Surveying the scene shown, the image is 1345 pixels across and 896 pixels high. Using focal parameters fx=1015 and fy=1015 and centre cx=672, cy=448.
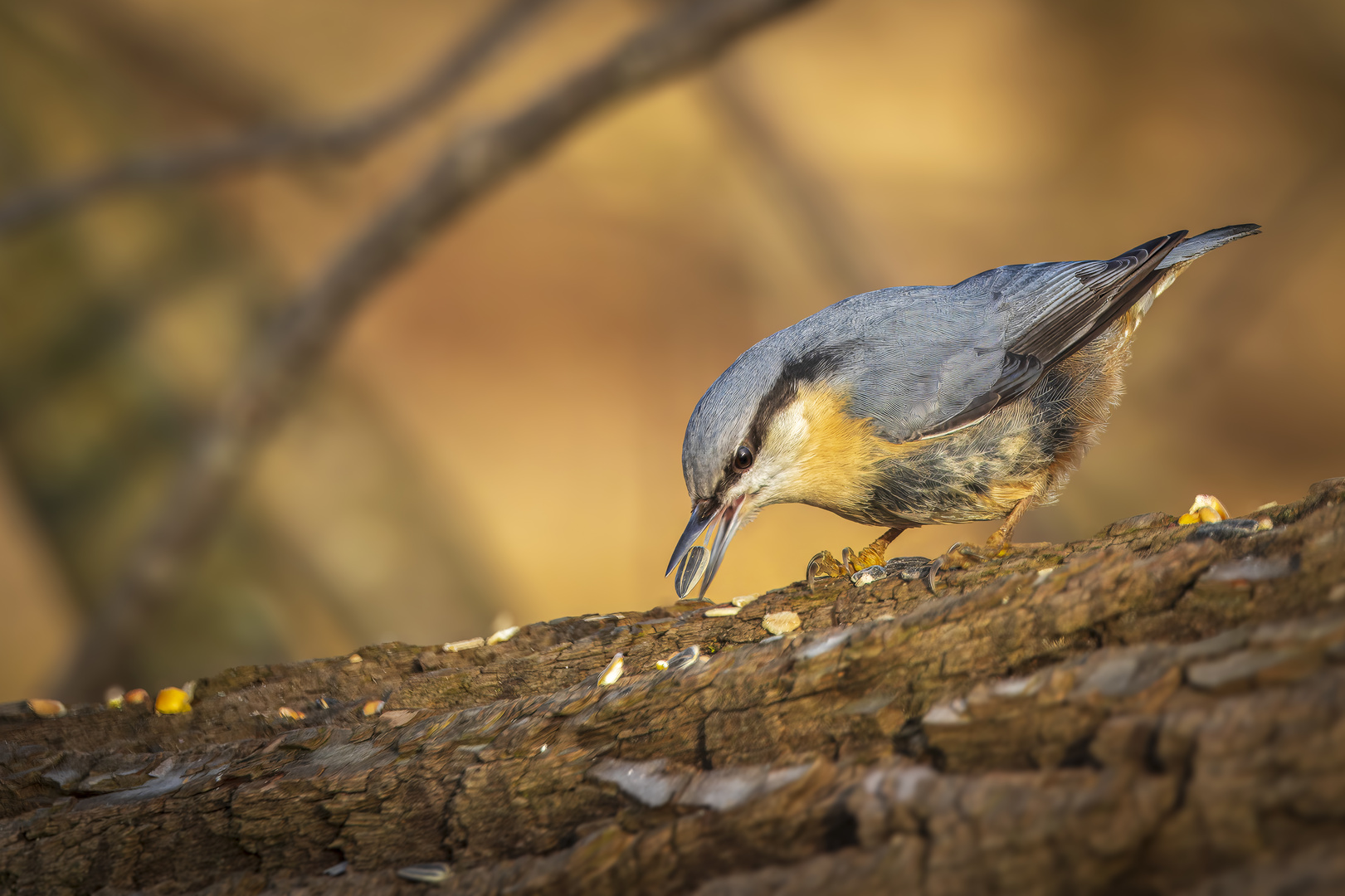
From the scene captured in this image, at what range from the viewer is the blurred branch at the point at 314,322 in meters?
3.61

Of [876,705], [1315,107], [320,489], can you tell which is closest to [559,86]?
[320,489]

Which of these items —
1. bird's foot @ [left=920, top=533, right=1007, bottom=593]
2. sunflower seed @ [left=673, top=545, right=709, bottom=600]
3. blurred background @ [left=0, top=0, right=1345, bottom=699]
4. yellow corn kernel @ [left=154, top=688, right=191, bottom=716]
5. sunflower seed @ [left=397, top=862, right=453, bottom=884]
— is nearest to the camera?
sunflower seed @ [left=397, top=862, right=453, bottom=884]

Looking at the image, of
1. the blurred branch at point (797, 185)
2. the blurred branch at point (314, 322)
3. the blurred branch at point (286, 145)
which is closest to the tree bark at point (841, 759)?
the blurred branch at point (314, 322)

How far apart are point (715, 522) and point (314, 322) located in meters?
2.13

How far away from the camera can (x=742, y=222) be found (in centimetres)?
764

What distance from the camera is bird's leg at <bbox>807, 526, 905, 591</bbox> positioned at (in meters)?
2.47

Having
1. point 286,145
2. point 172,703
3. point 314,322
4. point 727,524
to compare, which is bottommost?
point 172,703

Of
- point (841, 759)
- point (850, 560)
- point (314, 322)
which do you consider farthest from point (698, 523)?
point (314, 322)

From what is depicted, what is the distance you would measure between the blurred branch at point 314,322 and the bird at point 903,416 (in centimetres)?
143

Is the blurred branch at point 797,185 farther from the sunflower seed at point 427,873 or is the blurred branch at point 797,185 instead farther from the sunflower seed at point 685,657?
the sunflower seed at point 427,873

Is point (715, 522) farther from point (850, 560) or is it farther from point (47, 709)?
point (47, 709)

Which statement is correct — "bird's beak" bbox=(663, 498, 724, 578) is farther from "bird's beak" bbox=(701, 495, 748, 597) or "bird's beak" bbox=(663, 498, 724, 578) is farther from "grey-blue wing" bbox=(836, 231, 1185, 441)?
"grey-blue wing" bbox=(836, 231, 1185, 441)

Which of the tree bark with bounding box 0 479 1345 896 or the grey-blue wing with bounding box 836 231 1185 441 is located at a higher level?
the grey-blue wing with bounding box 836 231 1185 441

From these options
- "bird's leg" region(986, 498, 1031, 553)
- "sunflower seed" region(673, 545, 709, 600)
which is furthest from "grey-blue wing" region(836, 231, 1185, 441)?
"sunflower seed" region(673, 545, 709, 600)
